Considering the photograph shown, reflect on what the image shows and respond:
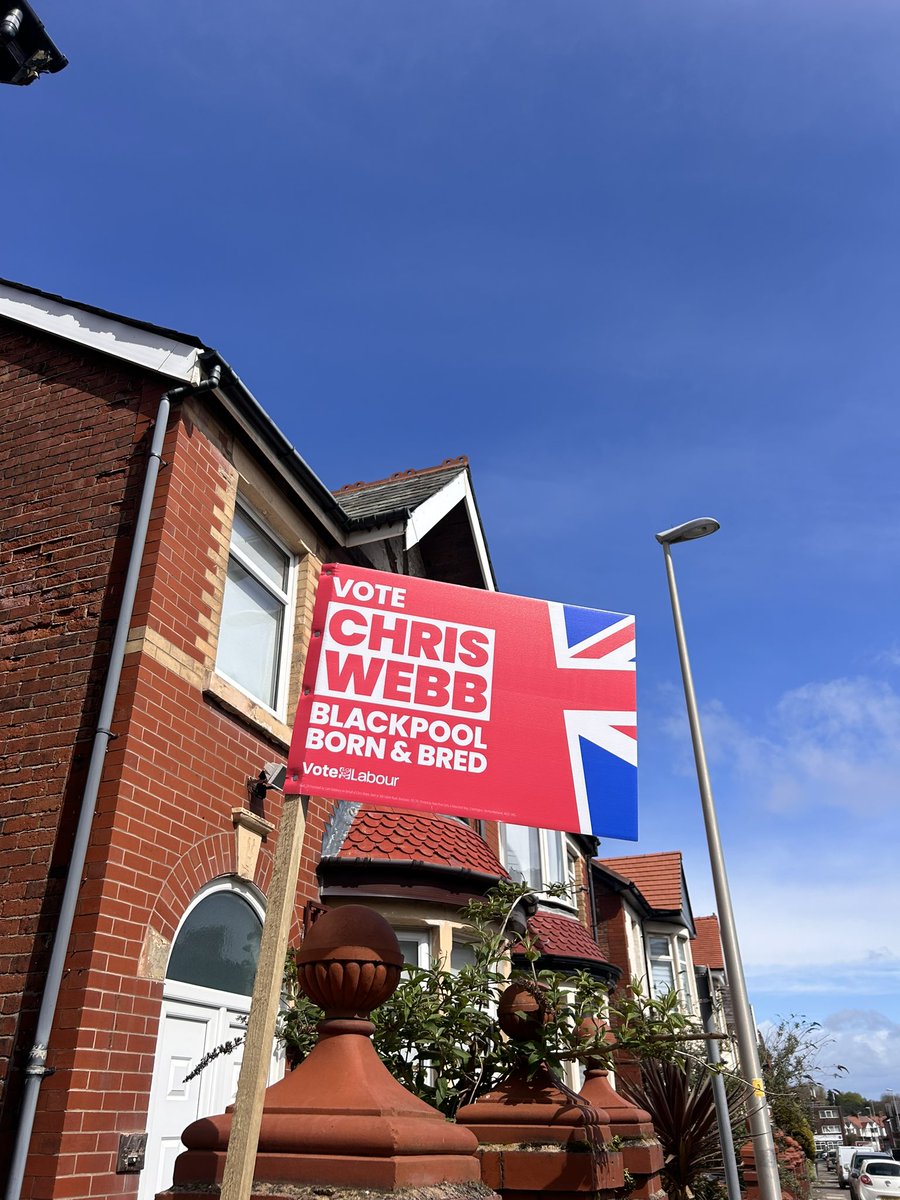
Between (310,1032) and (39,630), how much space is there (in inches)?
130

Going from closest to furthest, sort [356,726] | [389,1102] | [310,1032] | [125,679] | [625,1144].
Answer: [389,1102], [356,726], [625,1144], [125,679], [310,1032]

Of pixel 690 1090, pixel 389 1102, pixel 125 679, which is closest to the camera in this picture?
pixel 389 1102

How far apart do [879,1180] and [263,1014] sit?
1031 inches

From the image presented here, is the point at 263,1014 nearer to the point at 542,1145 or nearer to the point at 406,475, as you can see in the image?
the point at 542,1145

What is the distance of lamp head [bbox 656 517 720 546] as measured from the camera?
11422 millimetres

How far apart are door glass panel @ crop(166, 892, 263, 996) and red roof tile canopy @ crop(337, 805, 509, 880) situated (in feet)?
5.19

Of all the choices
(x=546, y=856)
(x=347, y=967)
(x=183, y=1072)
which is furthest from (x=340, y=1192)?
(x=546, y=856)

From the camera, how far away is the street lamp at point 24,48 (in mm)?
5137

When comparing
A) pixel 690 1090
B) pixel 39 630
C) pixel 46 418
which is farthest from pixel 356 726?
pixel 690 1090

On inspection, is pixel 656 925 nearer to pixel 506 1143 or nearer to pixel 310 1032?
pixel 310 1032

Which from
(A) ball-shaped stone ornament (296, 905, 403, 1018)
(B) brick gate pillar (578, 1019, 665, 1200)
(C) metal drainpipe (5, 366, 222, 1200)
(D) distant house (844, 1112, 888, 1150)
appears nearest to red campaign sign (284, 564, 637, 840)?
(A) ball-shaped stone ornament (296, 905, 403, 1018)

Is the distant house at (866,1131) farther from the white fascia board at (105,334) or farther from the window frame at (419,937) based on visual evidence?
the white fascia board at (105,334)

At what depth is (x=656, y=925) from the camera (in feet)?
88.8

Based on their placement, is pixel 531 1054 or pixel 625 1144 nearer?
pixel 531 1054
